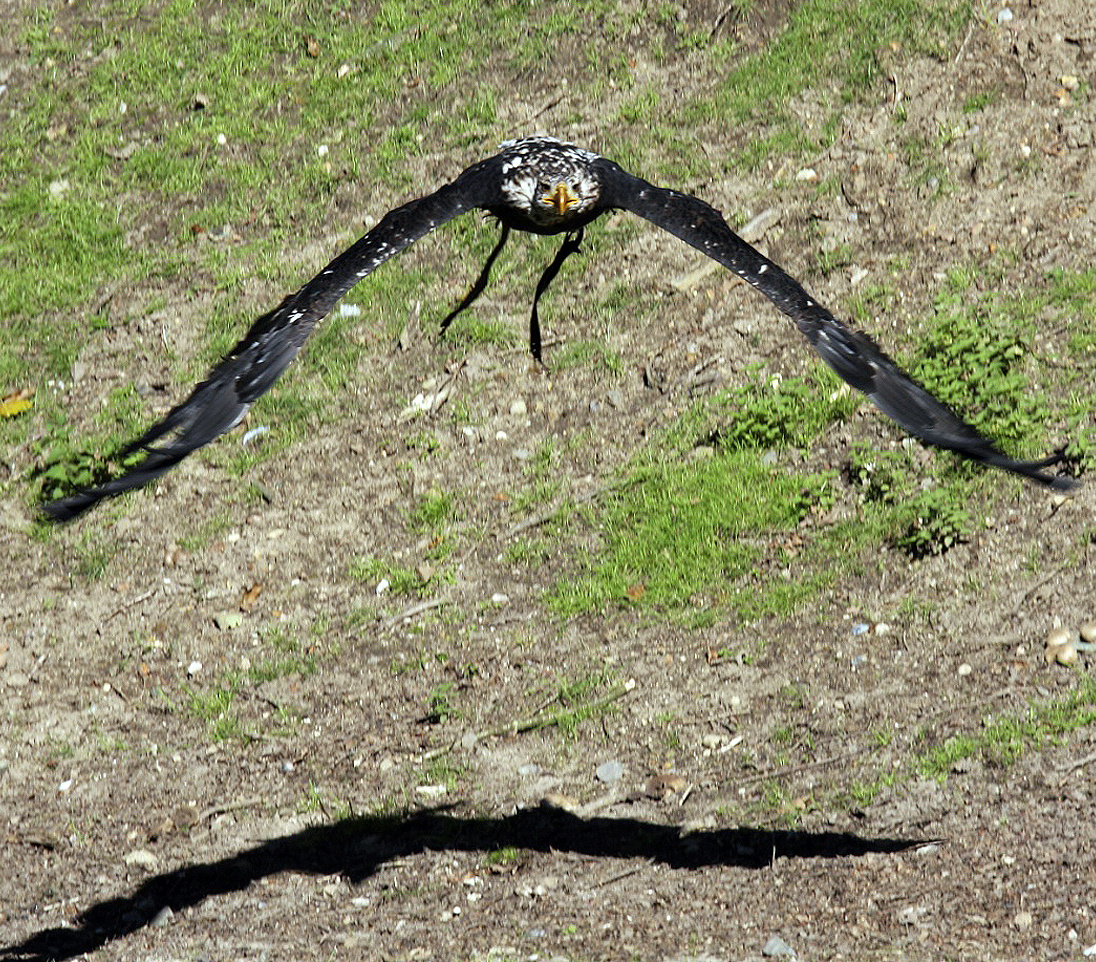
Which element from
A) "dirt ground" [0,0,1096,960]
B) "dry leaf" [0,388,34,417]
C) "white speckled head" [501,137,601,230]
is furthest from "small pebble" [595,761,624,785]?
"dry leaf" [0,388,34,417]

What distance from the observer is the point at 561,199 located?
7.42m

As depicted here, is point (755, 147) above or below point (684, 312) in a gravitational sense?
above

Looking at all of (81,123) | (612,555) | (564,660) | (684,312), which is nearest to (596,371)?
(684,312)

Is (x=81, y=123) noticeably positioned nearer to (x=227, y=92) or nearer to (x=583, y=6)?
(x=227, y=92)

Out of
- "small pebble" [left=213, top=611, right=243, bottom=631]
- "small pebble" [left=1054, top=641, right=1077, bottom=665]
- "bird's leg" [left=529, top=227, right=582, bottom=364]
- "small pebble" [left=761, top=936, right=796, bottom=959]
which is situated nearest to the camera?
"small pebble" [left=761, top=936, right=796, bottom=959]

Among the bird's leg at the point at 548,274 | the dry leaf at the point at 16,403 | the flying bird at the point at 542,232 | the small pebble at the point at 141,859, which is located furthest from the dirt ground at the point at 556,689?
the flying bird at the point at 542,232

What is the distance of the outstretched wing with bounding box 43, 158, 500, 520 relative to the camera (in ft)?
17.4

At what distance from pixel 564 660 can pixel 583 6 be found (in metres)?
6.28

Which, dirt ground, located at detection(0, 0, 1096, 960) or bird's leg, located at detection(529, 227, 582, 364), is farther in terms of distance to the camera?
bird's leg, located at detection(529, 227, 582, 364)

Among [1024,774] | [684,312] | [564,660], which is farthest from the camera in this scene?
[684,312]

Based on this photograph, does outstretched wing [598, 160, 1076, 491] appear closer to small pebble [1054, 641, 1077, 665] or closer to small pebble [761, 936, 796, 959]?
small pebble [1054, 641, 1077, 665]

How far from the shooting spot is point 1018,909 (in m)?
5.71

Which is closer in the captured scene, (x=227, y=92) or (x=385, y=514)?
(x=385, y=514)

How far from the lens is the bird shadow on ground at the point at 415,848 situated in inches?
255
